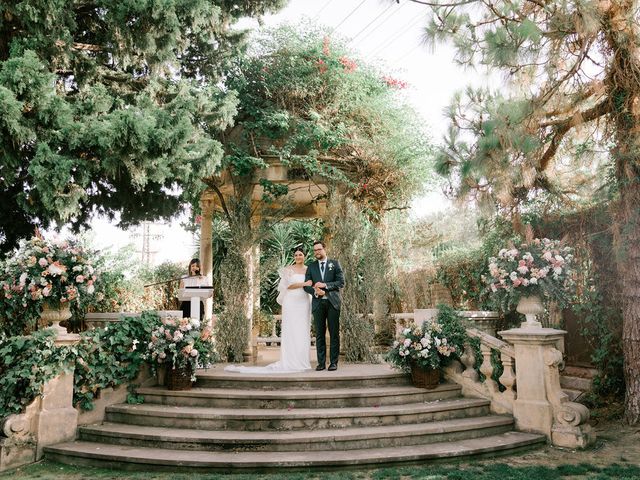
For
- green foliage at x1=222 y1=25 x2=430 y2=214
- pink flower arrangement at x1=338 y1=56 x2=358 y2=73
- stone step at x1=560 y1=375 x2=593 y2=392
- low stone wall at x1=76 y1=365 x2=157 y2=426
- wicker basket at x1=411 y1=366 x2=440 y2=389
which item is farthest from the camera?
pink flower arrangement at x1=338 y1=56 x2=358 y2=73

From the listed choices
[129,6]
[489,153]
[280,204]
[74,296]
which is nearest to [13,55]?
[129,6]

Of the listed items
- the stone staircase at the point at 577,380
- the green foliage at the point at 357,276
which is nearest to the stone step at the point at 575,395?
the stone staircase at the point at 577,380

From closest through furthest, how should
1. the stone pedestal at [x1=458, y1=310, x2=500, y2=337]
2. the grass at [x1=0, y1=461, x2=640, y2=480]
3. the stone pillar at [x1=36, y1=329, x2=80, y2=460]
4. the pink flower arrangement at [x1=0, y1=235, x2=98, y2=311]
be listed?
the grass at [x1=0, y1=461, x2=640, y2=480] → the stone pillar at [x1=36, y1=329, x2=80, y2=460] → the pink flower arrangement at [x1=0, y1=235, x2=98, y2=311] → the stone pedestal at [x1=458, y1=310, x2=500, y2=337]

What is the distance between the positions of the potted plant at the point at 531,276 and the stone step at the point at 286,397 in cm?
159

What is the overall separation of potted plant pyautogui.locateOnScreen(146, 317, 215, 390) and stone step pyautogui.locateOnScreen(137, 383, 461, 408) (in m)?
0.19

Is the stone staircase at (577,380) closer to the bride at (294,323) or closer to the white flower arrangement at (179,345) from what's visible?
the bride at (294,323)

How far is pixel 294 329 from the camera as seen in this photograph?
25.6 ft

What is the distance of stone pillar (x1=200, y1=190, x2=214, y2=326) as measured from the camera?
35.0 ft

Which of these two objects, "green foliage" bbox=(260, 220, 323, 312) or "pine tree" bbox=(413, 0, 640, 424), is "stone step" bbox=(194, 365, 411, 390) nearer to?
"pine tree" bbox=(413, 0, 640, 424)

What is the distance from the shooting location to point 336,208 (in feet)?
31.8

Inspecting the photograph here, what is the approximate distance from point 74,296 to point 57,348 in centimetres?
62

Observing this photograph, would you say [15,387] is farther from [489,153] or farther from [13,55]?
[489,153]

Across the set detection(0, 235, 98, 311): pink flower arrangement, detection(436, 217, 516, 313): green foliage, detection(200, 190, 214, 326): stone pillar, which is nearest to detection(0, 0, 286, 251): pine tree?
detection(0, 235, 98, 311): pink flower arrangement

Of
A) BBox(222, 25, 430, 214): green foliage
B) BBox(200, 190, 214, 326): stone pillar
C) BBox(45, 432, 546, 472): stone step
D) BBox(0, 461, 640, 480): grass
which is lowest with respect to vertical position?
BBox(0, 461, 640, 480): grass
